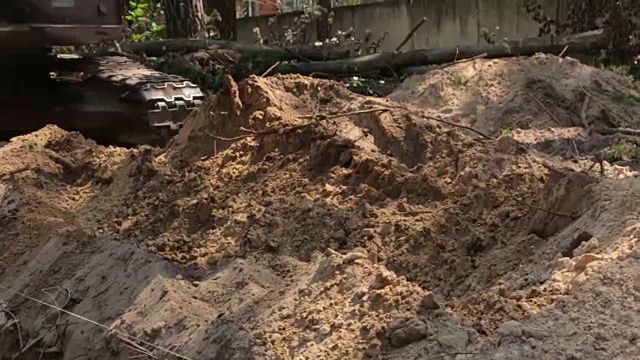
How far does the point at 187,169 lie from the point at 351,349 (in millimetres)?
2591

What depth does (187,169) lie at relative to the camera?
5.93 m

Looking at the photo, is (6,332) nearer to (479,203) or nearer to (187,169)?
(187,169)

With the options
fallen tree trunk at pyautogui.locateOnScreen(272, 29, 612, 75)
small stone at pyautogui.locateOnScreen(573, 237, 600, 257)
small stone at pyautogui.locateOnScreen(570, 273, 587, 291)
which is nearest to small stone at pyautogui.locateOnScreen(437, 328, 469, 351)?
small stone at pyautogui.locateOnScreen(570, 273, 587, 291)

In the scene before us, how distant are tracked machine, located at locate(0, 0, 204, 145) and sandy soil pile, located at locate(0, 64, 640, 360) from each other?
5.20ft

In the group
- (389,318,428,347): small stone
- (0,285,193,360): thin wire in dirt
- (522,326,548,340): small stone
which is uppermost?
(522,326,548,340): small stone

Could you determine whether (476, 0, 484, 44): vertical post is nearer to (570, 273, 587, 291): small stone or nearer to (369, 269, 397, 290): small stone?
(369, 269, 397, 290): small stone

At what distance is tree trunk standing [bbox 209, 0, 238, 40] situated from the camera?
15336 mm

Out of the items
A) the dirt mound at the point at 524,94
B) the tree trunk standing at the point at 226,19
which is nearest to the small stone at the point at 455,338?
the dirt mound at the point at 524,94

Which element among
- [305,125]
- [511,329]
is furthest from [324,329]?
[305,125]

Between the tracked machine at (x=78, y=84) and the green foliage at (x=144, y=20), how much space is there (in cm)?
643

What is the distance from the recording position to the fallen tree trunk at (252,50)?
35.5 feet

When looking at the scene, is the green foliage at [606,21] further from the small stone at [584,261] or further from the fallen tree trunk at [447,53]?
the small stone at [584,261]

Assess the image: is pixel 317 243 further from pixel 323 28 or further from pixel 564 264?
pixel 323 28

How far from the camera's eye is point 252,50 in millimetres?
10945
